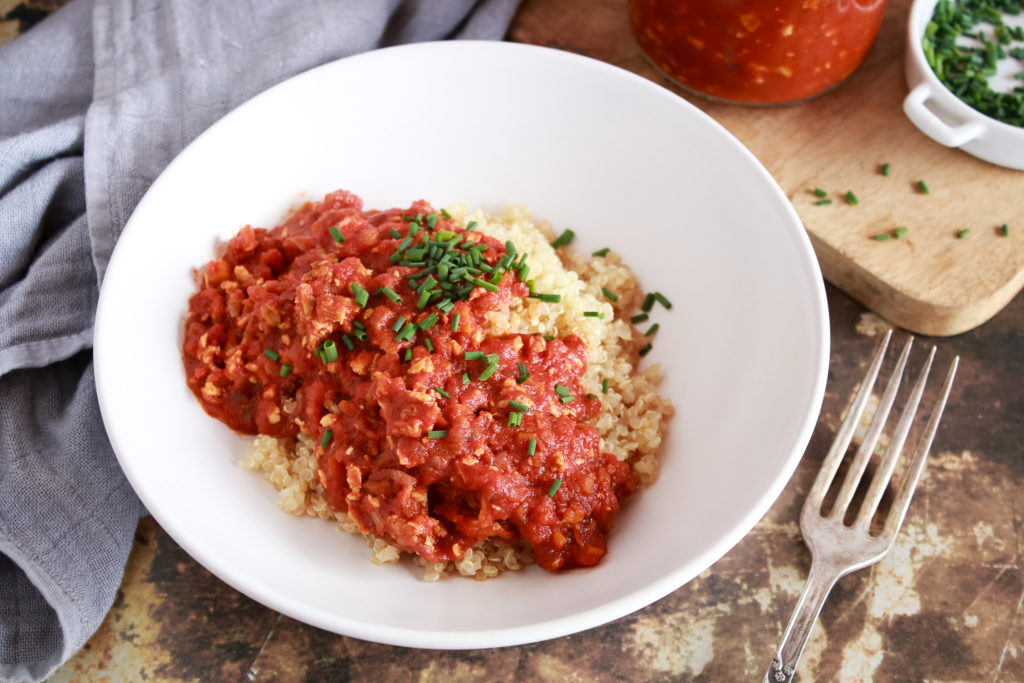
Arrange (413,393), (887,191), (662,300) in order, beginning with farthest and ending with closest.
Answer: (887,191) < (662,300) < (413,393)

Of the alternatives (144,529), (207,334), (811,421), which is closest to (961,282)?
(811,421)

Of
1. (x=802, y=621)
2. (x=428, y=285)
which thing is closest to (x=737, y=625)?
(x=802, y=621)

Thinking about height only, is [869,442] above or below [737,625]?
above

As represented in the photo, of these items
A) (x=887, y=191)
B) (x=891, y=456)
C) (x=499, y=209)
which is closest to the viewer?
(x=891, y=456)

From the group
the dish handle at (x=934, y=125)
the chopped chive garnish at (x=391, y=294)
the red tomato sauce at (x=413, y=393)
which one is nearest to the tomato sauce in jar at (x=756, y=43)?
the dish handle at (x=934, y=125)

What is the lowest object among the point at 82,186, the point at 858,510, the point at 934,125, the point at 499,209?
the point at 858,510

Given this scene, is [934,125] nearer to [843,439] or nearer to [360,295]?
[843,439]

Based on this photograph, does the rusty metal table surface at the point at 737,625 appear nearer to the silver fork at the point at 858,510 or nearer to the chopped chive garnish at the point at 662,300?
the silver fork at the point at 858,510

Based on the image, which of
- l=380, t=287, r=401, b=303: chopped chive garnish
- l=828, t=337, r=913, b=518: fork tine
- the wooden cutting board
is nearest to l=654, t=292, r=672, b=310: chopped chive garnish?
the wooden cutting board

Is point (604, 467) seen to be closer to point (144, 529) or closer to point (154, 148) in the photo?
point (144, 529)
